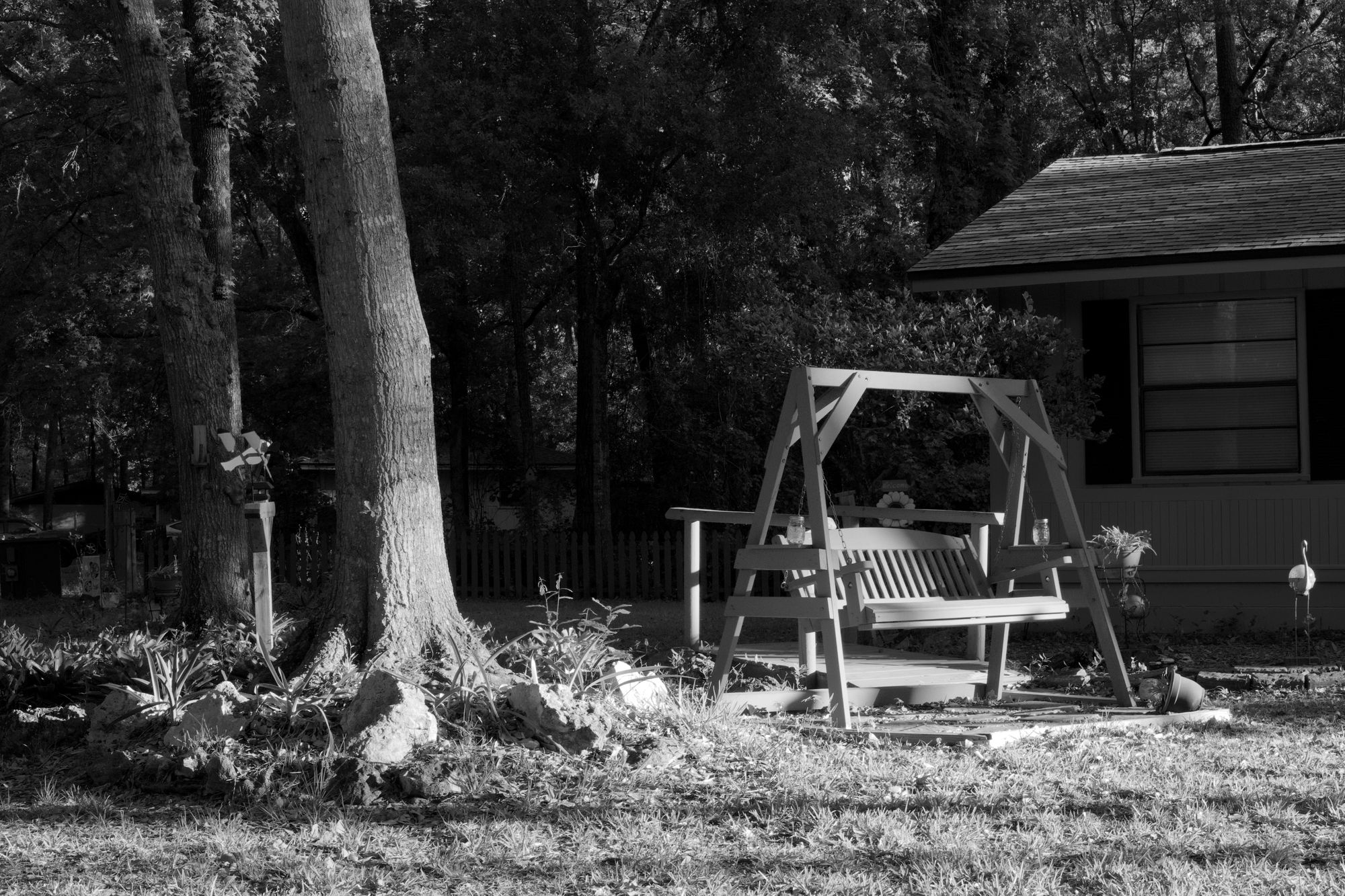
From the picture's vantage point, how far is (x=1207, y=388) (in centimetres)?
1174

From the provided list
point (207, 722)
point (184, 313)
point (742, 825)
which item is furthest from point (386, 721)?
point (184, 313)

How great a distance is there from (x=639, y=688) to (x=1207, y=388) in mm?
7453

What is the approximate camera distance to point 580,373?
21531 mm

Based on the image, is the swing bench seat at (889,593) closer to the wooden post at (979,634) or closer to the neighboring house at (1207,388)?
the wooden post at (979,634)

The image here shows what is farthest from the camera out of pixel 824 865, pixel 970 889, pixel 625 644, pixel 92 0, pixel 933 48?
pixel 933 48

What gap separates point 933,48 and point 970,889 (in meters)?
→ 19.0

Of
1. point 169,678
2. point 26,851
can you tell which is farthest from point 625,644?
point 26,851

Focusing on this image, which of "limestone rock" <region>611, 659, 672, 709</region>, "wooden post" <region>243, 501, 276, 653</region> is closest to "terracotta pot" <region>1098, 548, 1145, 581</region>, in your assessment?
"limestone rock" <region>611, 659, 672, 709</region>

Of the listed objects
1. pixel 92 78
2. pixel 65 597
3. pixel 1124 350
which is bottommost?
pixel 65 597

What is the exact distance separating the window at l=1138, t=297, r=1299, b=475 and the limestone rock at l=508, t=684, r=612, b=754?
781 centimetres

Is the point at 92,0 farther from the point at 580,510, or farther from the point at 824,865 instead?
the point at 824,865

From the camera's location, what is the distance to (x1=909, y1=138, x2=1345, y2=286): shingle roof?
1112cm

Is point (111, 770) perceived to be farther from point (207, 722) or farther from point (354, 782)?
point (354, 782)

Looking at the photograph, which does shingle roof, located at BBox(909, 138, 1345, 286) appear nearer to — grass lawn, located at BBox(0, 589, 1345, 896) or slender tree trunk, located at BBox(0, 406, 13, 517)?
grass lawn, located at BBox(0, 589, 1345, 896)
